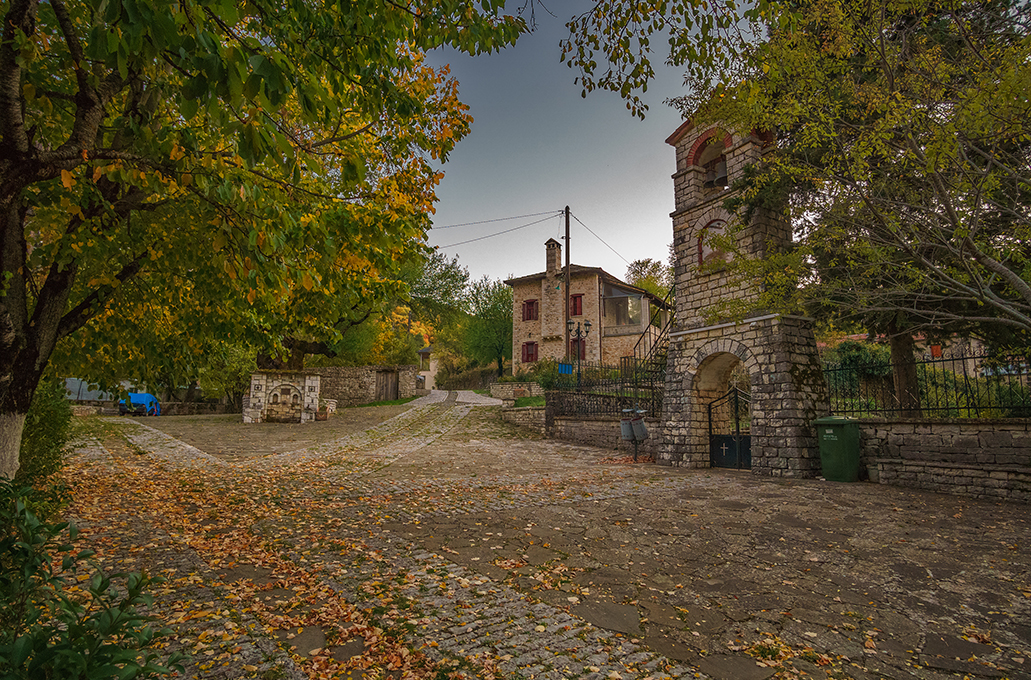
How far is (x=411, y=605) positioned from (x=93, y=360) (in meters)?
5.42

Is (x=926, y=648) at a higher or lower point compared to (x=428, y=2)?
lower

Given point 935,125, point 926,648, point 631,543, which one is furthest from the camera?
point 935,125

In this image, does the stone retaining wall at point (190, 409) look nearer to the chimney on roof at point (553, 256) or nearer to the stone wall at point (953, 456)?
the chimney on roof at point (553, 256)

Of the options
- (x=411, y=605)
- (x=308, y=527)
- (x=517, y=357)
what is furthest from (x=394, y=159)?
(x=517, y=357)

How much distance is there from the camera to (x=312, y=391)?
18.6 m

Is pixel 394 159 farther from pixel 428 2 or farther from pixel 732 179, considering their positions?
pixel 732 179

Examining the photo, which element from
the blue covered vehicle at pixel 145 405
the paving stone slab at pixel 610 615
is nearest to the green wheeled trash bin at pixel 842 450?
the paving stone slab at pixel 610 615

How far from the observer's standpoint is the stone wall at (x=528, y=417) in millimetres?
17945

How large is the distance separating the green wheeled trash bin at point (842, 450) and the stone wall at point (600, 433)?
383cm

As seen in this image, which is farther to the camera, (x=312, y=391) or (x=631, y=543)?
(x=312, y=391)

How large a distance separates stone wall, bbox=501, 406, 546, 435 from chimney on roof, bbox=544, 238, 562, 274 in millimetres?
14492

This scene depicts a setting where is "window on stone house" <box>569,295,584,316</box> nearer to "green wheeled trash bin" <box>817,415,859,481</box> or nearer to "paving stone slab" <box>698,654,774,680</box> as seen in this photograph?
"green wheeled trash bin" <box>817,415,859,481</box>

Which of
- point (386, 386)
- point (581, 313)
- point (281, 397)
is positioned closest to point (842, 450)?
point (281, 397)

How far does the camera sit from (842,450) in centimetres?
895
